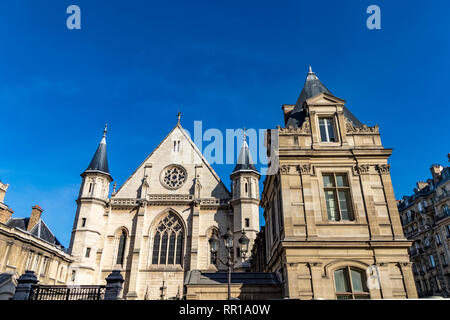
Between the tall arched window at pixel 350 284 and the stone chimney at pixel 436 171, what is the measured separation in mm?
30534

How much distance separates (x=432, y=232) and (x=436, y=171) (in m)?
7.25

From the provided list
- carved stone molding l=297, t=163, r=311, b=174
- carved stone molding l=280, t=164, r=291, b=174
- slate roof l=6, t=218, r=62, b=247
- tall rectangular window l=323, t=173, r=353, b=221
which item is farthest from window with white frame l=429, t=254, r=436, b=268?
slate roof l=6, t=218, r=62, b=247

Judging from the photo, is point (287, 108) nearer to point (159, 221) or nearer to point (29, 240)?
point (159, 221)

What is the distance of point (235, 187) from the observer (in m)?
30.8

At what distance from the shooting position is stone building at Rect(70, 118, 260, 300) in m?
27.5

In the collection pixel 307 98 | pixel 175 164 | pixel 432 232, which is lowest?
pixel 432 232

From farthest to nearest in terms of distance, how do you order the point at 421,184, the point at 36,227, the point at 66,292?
the point at 421,184 < the point at 36,227 < the point at 66,292

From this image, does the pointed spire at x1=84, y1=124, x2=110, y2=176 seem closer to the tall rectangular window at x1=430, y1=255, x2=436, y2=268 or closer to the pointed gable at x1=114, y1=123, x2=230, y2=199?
the pointed gable at x1=114, y1=123, x2=230, y2=199

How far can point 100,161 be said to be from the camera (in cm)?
3375

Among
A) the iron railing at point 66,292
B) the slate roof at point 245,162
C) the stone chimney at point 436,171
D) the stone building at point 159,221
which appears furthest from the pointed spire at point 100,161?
the stone chimney at point 436,171

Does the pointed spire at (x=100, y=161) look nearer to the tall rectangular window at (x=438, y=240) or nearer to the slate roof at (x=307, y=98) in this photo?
the slate roof at (x=307, y=98)

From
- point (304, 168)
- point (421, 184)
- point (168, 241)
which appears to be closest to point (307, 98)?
point (304, 168)

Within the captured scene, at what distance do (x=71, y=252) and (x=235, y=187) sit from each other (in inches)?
637

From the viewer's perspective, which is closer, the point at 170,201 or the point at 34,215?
the point at 34,215
